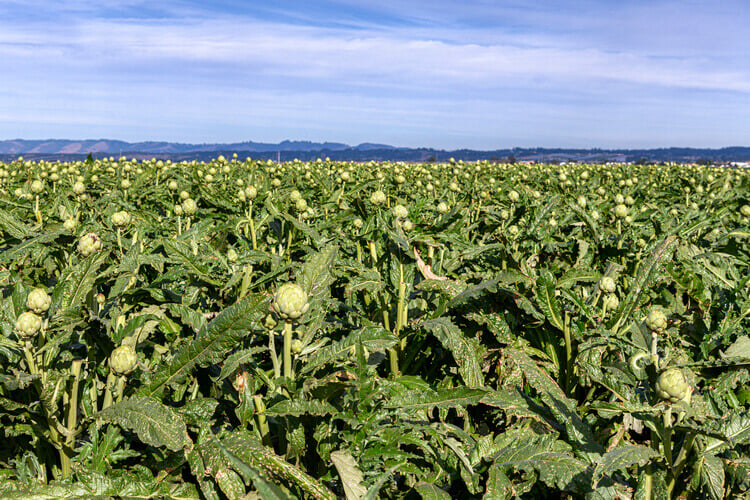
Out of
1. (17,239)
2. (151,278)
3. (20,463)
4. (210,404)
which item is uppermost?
(17,239)

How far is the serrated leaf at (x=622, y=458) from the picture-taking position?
1.68 m

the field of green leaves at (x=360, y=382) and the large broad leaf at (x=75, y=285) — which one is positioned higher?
the large broad leaf at (x=75, y=285)

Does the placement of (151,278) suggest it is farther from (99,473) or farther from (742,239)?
(742,239)

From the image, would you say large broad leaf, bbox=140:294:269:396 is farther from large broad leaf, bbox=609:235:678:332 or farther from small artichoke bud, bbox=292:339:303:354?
large broad leaf, bbox=609:235:678:332

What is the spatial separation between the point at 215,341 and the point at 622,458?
140 centimetres

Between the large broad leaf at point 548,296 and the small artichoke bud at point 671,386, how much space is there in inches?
46.1

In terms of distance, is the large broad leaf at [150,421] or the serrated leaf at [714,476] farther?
the serrated leaf at [714,476]

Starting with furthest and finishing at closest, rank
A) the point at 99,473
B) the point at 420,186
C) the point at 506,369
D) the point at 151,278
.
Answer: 1. the point at 420,186
2. the point at 151,278
3. the point at 506,369
4. the point at 99,473

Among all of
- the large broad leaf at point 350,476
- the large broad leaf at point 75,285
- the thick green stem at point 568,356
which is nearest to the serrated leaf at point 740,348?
the thick green stem at point 568,356

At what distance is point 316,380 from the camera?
2.09 meters

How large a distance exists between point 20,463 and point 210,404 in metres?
0.81

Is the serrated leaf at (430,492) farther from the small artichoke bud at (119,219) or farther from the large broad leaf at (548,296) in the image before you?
the small artichoke bud at (119,219)

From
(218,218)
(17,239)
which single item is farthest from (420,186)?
(17,239)

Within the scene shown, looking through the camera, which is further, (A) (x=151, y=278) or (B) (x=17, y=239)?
(A) (x=151, y=278)
